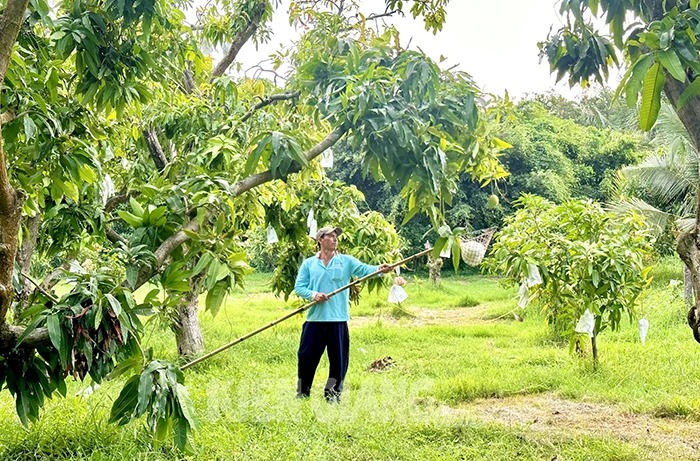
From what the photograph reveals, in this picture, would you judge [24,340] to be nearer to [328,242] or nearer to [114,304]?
[114,304]

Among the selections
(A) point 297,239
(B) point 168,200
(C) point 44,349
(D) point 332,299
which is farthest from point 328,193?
(C) point 44,349

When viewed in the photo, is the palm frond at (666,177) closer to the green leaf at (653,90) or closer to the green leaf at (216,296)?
the green leaf at (653,90)

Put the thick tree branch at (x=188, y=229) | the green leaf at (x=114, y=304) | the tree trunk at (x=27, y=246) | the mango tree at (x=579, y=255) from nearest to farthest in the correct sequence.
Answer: the green leaf at (x=114, y=304) → the thick tree branch at (x=188, y=229) → the tree trunk at (x=27, y=246) → the mango tree at (x=579, y=255)

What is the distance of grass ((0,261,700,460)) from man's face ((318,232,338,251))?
0.40 metres

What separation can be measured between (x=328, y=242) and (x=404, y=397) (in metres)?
1.07

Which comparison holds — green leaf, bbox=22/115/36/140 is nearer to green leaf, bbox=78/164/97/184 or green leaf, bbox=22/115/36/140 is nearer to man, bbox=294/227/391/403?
green leaf, bbox=78/164/97/184

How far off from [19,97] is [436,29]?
1840 millimetres

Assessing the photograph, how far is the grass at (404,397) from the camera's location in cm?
263

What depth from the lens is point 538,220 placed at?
3982 mm

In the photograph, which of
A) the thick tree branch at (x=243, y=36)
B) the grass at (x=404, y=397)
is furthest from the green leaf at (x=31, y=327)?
the thick tree branch at (x=243, y=36)

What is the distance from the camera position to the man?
350cm

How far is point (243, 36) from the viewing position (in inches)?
184

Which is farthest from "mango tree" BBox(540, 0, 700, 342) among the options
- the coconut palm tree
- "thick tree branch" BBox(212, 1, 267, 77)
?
the coconut palm tree

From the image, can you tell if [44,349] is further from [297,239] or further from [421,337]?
[421,337]
